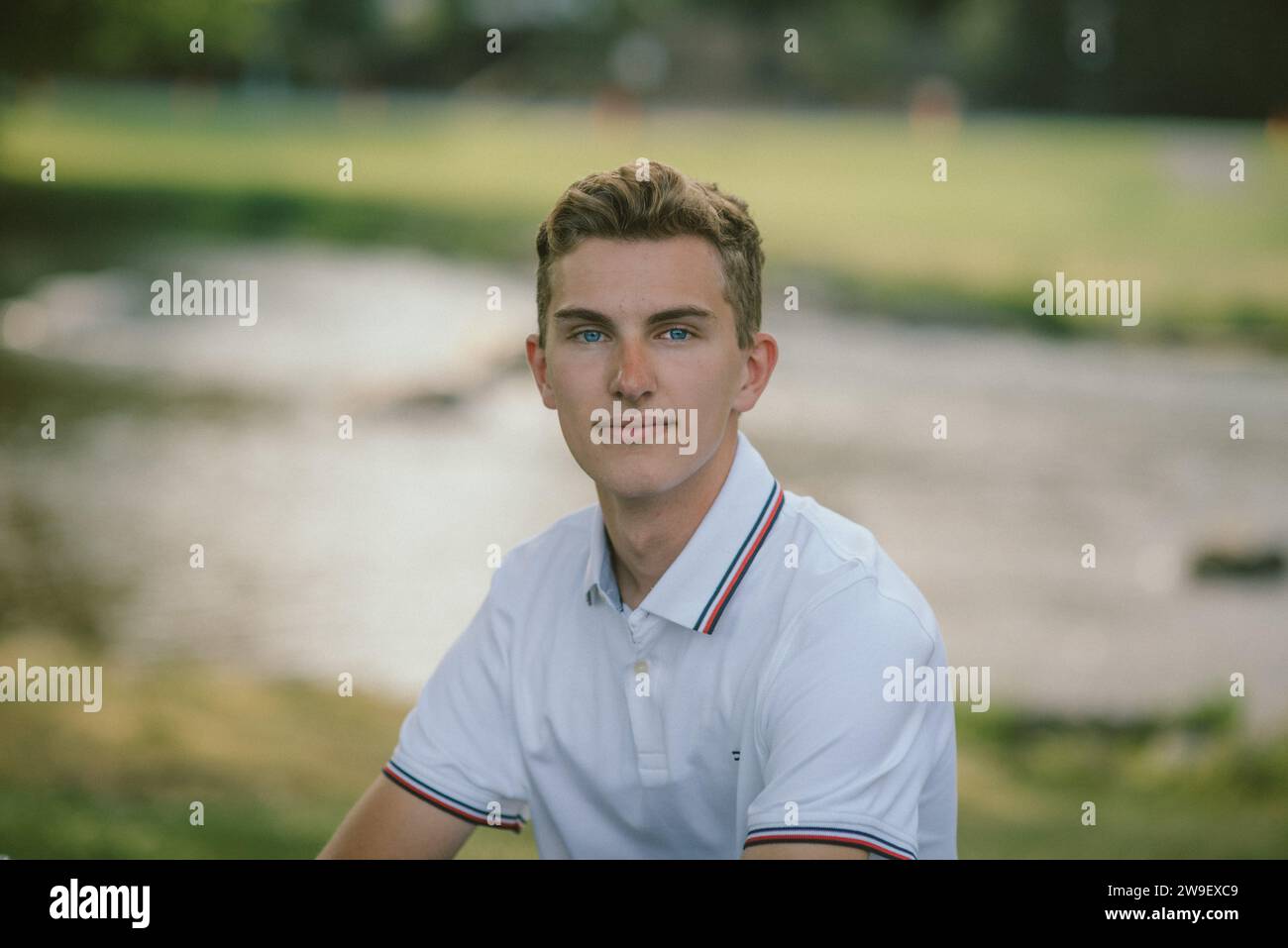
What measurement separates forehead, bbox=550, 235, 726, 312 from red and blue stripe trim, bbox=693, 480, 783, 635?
227 mm

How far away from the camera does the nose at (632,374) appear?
4.46 feet

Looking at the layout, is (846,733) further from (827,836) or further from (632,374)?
(632,374)

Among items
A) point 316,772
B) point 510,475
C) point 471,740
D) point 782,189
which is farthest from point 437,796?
point 782,189

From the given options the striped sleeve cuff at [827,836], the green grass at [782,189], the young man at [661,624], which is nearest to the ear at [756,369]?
the young man at [661,624]

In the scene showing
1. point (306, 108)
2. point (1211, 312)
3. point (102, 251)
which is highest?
point (306, 108)

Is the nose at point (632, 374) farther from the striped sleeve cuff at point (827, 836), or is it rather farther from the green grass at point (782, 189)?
the green grass at point (782, 189)

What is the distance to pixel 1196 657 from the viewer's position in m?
4.17

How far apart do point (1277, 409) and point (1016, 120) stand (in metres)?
1.23

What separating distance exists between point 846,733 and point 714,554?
0.24 m

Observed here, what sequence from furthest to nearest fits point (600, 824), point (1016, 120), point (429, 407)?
point (429, 407) → point (1016, 120) → point (600, 824)

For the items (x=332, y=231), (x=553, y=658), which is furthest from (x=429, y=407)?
(x=553, y=658)

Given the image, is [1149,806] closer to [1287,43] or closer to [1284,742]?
[1284,742]

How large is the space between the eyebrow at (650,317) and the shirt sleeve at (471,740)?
334 millimetres

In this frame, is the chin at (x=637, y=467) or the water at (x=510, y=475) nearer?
the chin at (x=637, y=467)
